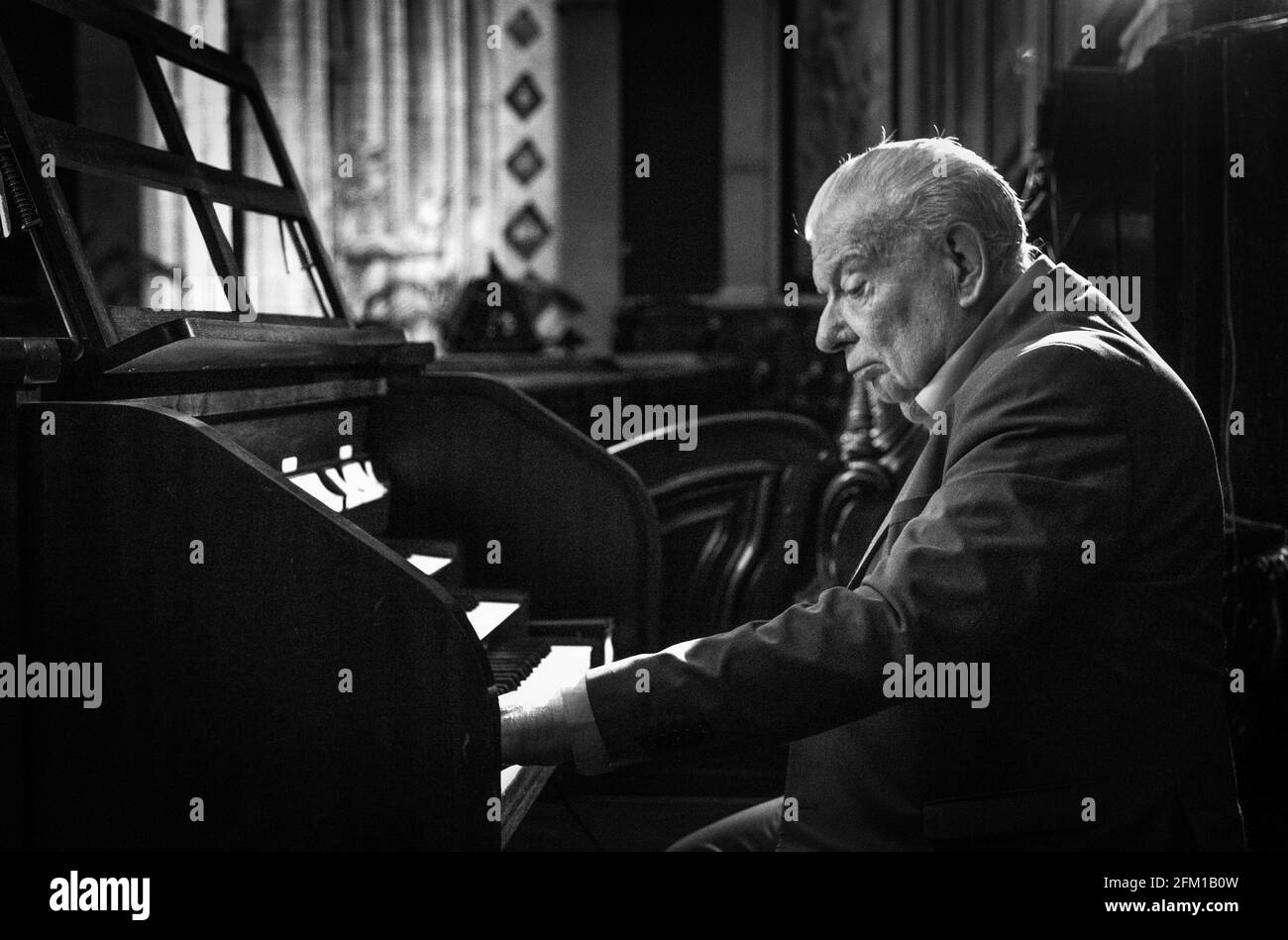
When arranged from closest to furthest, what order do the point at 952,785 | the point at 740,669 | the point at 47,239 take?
1. the point at 740,669
2. the point at 952,785
3. the point at 47,239

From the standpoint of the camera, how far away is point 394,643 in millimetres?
1436

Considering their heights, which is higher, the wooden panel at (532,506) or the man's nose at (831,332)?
the man's nose at (831,332)

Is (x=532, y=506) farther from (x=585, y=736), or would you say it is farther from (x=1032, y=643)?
(x=1032, y=643)

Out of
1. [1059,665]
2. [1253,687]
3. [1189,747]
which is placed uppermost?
[1059,665]

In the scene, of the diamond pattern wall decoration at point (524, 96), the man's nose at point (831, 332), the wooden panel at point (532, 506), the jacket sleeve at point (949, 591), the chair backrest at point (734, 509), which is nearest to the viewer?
the jacket sleeve at point (949, 591)

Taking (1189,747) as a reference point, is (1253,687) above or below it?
below

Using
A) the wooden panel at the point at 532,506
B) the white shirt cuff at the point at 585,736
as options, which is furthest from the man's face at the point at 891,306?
the wooden panel at the point at 532,506

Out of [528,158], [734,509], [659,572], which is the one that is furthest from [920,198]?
[528,158]

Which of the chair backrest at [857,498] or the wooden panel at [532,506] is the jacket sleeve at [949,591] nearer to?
the wooden panel at [532,506]

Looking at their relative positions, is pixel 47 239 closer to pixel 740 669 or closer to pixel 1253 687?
pixel 740 669

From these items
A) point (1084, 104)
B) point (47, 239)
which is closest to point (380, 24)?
point (1084, 104)

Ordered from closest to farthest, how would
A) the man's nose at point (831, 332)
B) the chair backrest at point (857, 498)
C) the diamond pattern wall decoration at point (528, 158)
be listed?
the man's nose at point (831, 332), the chair backrest at point (857, 498), the diamond pattern wall decoration at point (528, 158)

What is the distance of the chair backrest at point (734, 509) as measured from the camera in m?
3.16

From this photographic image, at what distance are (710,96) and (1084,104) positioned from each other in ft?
27.3
